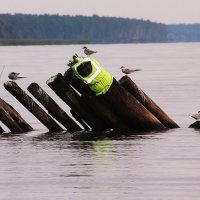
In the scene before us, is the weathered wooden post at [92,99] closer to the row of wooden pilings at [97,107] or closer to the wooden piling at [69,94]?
the row of wooden pilings at [97,107]

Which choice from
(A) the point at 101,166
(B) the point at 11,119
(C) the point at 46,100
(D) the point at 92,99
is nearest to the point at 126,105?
(D) the point at 92,99

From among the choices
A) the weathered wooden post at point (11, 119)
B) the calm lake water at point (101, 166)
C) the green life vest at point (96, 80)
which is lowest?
the calm lake water at point (101, 166)

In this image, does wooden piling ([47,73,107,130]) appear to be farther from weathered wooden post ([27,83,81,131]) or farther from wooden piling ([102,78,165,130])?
wooden piling ([102,78,165,130])

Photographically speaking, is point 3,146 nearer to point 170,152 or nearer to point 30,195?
point 170,152

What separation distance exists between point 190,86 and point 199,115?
32.3m

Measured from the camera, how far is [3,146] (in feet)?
82.9

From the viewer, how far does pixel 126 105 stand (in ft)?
88.8

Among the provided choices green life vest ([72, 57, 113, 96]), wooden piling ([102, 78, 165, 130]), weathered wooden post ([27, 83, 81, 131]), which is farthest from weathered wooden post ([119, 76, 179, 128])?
weathered wooden post ([27, 83, 81, 131])

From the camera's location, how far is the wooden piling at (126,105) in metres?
27.0

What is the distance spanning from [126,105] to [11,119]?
307cm

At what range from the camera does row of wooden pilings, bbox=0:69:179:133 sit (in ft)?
88.9

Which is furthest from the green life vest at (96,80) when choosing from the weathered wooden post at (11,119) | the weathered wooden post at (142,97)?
the weathered wooden post at (11,119)

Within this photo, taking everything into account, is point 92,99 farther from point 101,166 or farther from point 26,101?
point 101,166

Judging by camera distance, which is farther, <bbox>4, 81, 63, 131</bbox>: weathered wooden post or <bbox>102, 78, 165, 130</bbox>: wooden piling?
<bbox>4, 81, 63, 131</bbox>: weathered wooden post
